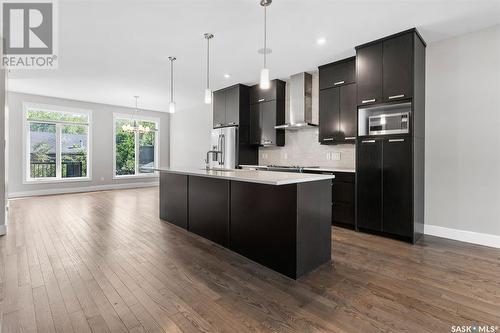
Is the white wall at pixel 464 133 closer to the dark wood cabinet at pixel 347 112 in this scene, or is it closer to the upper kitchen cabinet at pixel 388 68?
the upper kitchen cabinet at pixel 388 68

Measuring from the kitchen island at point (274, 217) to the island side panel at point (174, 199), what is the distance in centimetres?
56

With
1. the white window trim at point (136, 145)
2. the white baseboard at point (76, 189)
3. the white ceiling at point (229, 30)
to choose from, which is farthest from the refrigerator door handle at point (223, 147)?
the white baseboard at point (76, 189)

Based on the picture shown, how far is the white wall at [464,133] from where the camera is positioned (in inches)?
126

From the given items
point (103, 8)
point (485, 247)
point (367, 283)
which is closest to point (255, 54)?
point (103, 8)

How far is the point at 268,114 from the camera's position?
18.3ft

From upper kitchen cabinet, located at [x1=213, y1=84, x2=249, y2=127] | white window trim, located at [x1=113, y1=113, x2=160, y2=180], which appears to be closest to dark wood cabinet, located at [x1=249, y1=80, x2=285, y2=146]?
upper kitchen cabinet, located at [x1=213, y1=84, x2=249, y2=127]

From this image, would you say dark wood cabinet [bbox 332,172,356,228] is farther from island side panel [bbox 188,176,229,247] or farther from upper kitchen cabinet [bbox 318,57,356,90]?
island side panel [bbox 188,176,229,247]

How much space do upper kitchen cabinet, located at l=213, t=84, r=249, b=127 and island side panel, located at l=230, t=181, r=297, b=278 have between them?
3314 millimetres

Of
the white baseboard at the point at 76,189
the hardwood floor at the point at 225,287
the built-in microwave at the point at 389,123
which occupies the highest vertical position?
the built-in microwave at the point at 389,123

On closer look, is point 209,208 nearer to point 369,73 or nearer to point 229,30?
point 229,30

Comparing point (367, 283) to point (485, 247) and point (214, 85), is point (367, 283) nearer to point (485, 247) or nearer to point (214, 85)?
point (485, 247)

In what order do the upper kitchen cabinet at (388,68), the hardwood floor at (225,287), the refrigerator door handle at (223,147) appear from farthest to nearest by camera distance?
the refrigerator door handle at (223,147) → the upper kitchen cabinet at (388,68) → the hardwood floor at (225,287)

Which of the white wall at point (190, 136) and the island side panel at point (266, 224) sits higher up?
the white wall at point (190, 136)

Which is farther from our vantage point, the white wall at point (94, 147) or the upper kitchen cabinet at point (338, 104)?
the white wall at point (94, 147)
